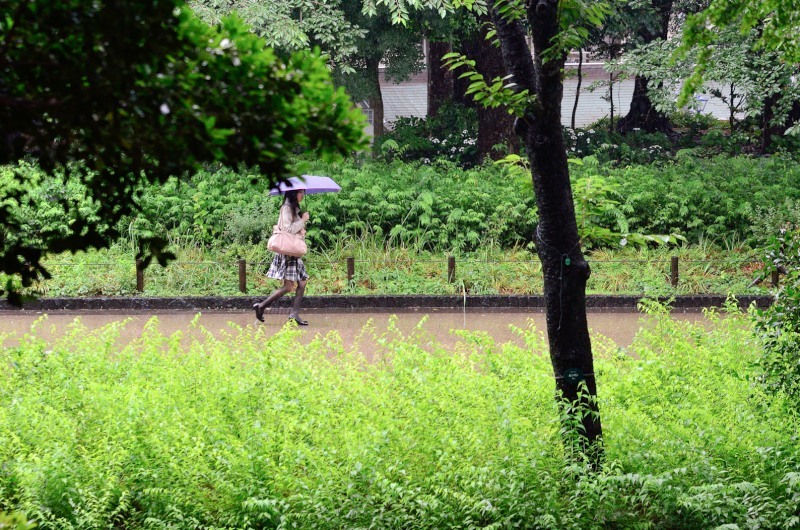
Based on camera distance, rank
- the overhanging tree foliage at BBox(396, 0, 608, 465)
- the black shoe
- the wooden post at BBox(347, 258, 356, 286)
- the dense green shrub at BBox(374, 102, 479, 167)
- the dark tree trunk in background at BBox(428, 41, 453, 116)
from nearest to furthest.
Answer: the overhanging tree foliage at BBox(396, 0, 608, 465) → the black shoe → the wooden post at BBox(347, 258, 356, 286) → the dense green shrub at BBox(374, 102, 479, 167) → the dark tree trunk in background at BBox(428, 41, 453, 116)

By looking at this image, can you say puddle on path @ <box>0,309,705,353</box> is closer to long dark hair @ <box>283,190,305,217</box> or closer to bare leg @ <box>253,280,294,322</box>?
bare leg @ <box>253,280,294,322</box>

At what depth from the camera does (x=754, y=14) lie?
6965 mm

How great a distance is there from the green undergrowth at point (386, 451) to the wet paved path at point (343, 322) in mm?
5439

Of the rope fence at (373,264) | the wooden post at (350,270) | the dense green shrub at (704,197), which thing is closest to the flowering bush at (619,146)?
the dense green shrub at (704,197)

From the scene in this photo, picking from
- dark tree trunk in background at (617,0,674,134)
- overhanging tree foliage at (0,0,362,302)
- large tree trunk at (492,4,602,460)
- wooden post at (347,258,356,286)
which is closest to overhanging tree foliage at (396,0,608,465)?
large tree trunk at (492,4,602,460)

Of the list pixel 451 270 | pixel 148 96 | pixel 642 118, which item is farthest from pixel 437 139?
pixel 148 96

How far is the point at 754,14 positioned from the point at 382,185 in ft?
42.3

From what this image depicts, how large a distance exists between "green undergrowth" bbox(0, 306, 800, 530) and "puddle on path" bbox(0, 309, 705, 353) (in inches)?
213

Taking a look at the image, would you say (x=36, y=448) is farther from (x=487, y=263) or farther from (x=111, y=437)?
(x=487, y=263)

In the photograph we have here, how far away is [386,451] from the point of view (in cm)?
591

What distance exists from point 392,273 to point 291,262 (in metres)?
3.29

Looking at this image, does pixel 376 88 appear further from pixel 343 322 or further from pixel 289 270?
pixel 289 270

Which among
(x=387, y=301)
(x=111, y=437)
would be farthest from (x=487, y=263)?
(x=111, y=437)

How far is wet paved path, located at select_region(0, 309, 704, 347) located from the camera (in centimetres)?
1312
